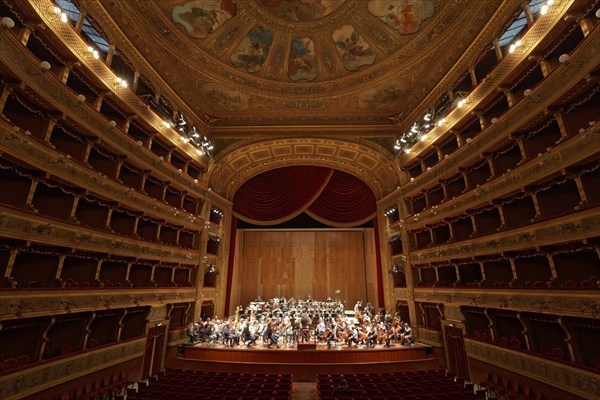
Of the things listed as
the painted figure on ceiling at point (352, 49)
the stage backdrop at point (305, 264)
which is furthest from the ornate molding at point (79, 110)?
the stage backdrop at point (305, 264)

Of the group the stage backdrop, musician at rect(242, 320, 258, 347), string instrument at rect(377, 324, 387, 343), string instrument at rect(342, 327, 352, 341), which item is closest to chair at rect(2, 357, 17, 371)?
musician at rect(242, 320, 258, 347)

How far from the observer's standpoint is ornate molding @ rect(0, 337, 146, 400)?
Result: 6391mm

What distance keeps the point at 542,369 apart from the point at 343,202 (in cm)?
1249

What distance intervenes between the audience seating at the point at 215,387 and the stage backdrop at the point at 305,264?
11.1 meters

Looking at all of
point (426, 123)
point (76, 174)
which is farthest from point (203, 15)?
point (426, 123)

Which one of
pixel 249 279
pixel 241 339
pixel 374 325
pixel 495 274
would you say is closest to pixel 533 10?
pixel 495 274

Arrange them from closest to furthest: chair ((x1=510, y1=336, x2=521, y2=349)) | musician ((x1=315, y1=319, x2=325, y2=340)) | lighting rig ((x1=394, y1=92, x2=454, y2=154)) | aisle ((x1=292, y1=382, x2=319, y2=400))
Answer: chair ((x1=510, y1=336, x2=521, y2=349)) < aisle ((x1=292, y1=382, x2=319, y2=400)) < lighting rig ((x1=394, y1=92, x2=454, y2=154)) < musician ((x1=315, y1=319, x2=325, y2=340))

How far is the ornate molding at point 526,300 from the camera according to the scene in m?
6.52

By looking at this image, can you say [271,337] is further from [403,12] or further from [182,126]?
[403,12]

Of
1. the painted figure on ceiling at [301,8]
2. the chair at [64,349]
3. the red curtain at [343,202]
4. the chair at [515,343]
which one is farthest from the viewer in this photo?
the red curtain at [343,202]

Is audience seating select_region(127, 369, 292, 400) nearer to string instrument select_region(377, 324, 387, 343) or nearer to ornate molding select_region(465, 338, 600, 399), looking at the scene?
string instrument select_region(377, 324, 387, 343)

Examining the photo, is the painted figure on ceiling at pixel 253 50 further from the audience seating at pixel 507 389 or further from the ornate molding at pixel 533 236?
the audience seating at pixel 507 389

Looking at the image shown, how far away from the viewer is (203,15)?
37.0ft

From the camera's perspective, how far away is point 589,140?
21.6 ft
